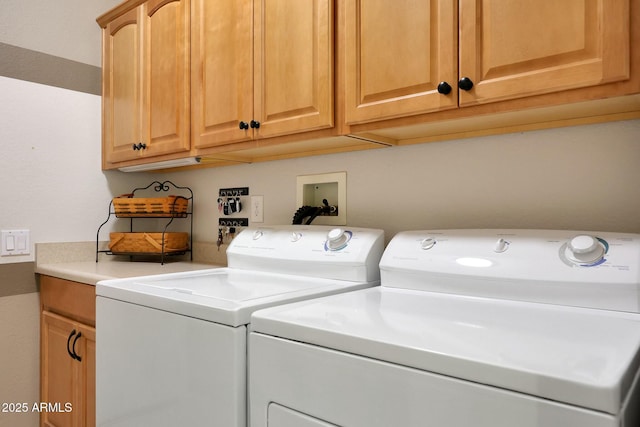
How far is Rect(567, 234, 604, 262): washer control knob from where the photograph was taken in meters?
0.96

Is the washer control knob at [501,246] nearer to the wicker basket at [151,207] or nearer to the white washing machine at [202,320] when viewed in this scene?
the white washing machine at [202,320]

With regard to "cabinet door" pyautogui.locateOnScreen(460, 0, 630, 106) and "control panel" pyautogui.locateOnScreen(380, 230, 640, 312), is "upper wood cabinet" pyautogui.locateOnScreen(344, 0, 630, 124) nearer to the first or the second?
"cabinet door" pyautogui.locateOnScreen(460, 0, 630, 106)

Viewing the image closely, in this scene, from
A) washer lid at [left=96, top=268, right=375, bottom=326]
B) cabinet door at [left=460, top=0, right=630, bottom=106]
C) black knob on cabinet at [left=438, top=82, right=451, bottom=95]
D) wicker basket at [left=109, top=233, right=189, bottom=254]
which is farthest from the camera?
wicker basket at [left=109, top=233, right=189, bottom=254]

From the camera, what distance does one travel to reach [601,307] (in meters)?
0.92

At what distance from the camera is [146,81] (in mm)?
2041

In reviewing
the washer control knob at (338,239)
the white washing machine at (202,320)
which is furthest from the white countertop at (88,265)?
the washer control knob at (338,239)

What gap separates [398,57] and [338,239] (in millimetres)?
577

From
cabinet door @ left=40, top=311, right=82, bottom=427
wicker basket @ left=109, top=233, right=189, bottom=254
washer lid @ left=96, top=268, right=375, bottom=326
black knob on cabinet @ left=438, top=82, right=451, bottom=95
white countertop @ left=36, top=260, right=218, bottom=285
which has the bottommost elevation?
cabinet door @ left=40, top=311, right=82, bottom=427

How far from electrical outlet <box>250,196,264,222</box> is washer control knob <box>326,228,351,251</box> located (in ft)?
2.05

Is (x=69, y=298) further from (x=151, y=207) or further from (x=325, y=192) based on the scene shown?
(x=325, y=192)

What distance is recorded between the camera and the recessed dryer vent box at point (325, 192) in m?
1.70

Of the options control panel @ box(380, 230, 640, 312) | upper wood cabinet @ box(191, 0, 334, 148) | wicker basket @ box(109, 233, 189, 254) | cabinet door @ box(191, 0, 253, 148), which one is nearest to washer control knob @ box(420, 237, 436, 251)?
control panel @ box(380, 230, 640, 312)

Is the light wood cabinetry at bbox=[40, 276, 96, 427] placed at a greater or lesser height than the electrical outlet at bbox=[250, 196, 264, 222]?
lesser

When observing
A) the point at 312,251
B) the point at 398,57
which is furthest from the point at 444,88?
the point at 312,251
